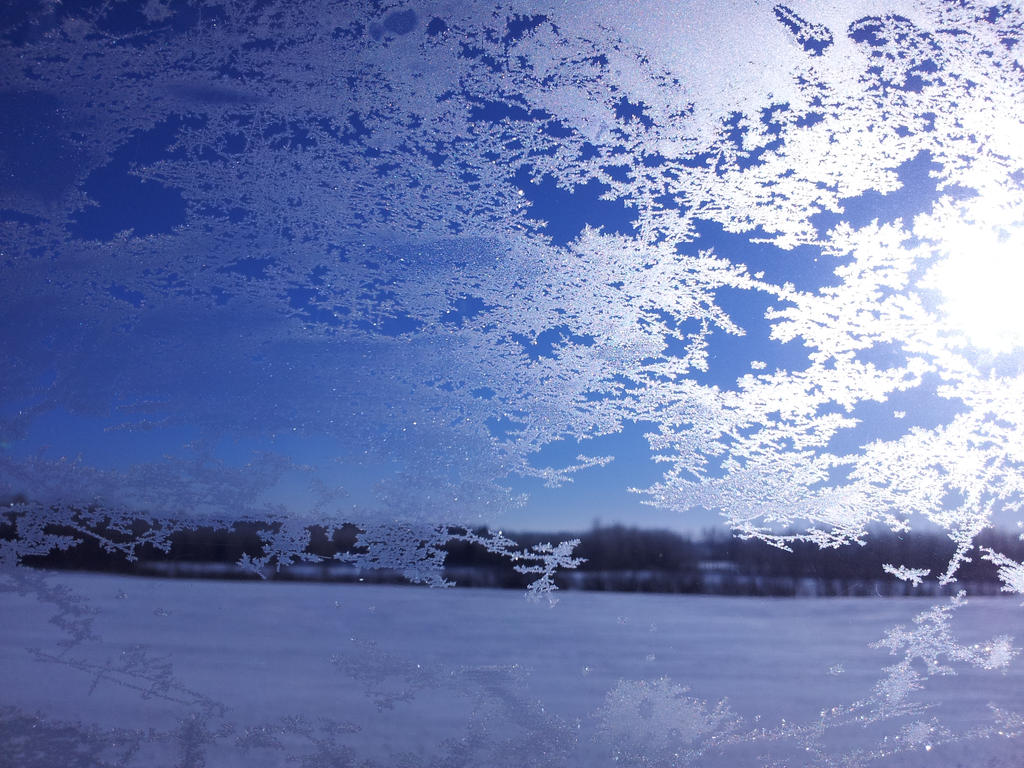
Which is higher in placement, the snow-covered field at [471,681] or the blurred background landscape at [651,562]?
the blurred background landscape at [651,562]

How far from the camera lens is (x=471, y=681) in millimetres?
1314

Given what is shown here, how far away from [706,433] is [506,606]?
516 millimetres

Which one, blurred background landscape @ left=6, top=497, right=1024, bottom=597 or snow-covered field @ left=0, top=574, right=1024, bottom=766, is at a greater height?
blurred background landscape @ left=6, top=497, right=1024, bottom=597

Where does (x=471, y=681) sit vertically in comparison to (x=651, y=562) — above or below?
below

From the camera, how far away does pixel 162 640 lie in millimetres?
1349

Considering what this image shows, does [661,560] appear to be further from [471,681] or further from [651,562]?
[471,681]

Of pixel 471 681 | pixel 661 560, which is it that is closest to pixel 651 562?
→ pixel 661 560

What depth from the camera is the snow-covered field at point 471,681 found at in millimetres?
1188

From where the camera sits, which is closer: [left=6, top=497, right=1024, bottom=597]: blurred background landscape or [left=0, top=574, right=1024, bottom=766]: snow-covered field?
[left=0, top=574, right=1024, bottom=766]: snow-covered field

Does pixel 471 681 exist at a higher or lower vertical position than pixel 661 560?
lower

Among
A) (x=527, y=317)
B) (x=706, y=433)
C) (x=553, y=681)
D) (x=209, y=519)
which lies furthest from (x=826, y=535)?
(x=209, y=519)

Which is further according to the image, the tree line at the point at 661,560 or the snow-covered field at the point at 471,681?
the tree line at the point at 661,560

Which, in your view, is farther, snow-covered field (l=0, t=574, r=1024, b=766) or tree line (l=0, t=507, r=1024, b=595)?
tree line (l=0, t=507, r=1024, b=595)

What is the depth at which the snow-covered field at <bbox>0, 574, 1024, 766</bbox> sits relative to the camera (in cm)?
119
